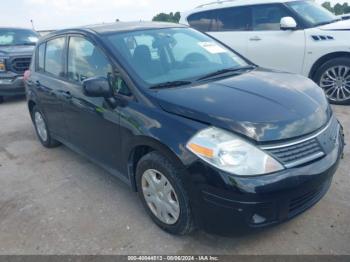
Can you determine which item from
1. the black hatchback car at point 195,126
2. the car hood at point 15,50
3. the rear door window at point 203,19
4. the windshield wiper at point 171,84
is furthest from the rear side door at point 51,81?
the car hood at point 15,50

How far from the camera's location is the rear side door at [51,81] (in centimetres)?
398

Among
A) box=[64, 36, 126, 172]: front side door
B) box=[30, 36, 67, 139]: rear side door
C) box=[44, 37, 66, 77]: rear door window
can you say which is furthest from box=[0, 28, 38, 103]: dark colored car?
box=[64, 36, 126, 172]: front side door

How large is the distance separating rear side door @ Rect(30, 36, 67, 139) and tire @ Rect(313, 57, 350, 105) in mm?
4152

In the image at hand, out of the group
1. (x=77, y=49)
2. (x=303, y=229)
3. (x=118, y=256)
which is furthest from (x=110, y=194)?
(x=303, y=229)

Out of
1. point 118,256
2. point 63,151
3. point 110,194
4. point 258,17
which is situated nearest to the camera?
point 118,256

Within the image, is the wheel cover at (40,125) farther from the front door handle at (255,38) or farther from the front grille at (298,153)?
the front door handle at (255,38)

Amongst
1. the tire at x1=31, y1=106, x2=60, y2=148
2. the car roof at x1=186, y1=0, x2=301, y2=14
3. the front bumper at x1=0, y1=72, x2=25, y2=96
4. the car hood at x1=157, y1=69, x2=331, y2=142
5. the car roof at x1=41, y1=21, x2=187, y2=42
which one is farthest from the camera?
the front bumper at x1=0, y1=72, x2=25, y2=96

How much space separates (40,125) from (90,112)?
2041 millimetres

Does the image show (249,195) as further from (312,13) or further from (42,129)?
(312,13)

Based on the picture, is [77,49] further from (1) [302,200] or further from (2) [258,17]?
(2) [258,17]

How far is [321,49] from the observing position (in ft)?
18.7

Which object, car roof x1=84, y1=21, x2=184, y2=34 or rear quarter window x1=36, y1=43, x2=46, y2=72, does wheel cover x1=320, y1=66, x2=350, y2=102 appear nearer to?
car roof x1=84, y1=21, x2=184, y2=34

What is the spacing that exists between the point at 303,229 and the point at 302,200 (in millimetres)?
463

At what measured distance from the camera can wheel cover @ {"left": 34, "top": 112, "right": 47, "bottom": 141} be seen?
192 inches
